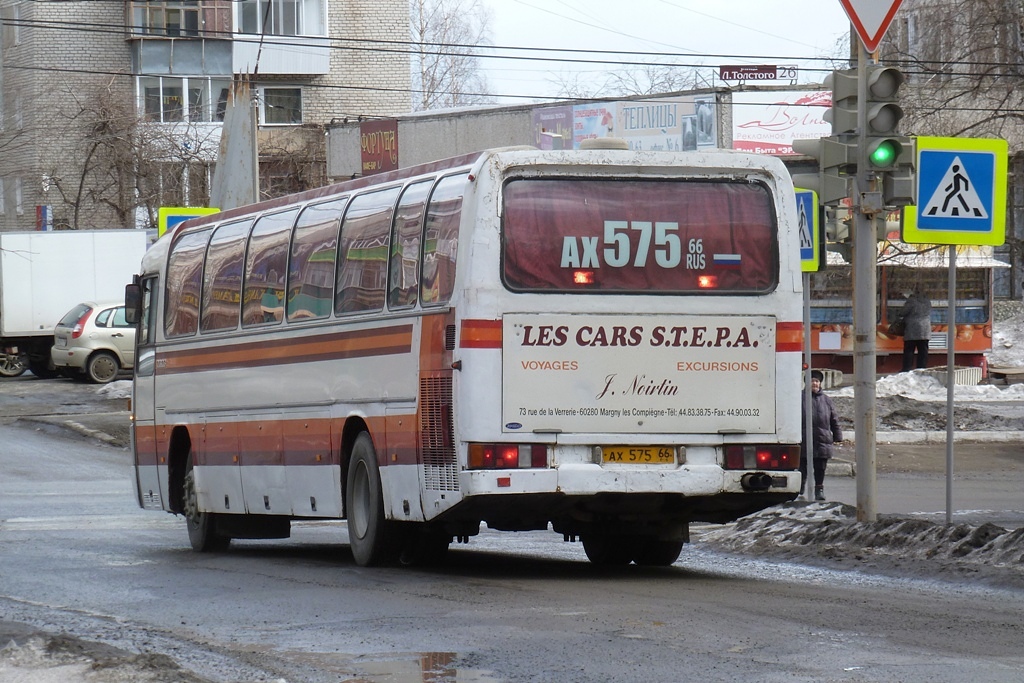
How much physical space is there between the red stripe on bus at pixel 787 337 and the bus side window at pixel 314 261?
349 centimetres

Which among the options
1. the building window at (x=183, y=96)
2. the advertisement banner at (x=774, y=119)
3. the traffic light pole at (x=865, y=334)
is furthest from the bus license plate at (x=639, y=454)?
the building window at (x=183, y=96)

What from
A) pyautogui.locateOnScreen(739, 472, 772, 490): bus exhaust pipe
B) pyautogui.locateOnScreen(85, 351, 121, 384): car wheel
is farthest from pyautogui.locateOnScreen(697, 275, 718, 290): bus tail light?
pyautogui.locateOnScreen(85, 351, 121, 384): car wheel

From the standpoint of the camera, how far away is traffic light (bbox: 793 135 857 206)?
1302 cm

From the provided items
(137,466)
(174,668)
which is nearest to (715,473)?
(174,668)

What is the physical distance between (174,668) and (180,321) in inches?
357

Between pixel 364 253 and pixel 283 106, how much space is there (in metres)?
51.6

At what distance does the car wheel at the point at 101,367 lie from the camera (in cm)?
3731

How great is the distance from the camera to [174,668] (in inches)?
287

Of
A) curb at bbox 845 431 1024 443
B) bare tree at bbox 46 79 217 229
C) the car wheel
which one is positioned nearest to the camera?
curb at bbox 845 431 1024 443

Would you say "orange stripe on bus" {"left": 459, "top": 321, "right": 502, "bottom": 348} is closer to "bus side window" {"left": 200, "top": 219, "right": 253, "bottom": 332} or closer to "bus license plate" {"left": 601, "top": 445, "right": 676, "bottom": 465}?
"bus license plate" {"left": 601, "top": 445, "right": 676, "bottom": 465}

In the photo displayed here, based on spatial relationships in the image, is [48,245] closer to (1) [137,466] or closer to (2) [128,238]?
(2) [128,238]

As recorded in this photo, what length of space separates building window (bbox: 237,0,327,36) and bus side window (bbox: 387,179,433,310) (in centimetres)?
5104

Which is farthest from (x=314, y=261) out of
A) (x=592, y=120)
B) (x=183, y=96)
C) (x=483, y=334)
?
(x=183, y=96)

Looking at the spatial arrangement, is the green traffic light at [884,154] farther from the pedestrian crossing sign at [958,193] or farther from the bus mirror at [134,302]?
the bus mirror at [134,302]
